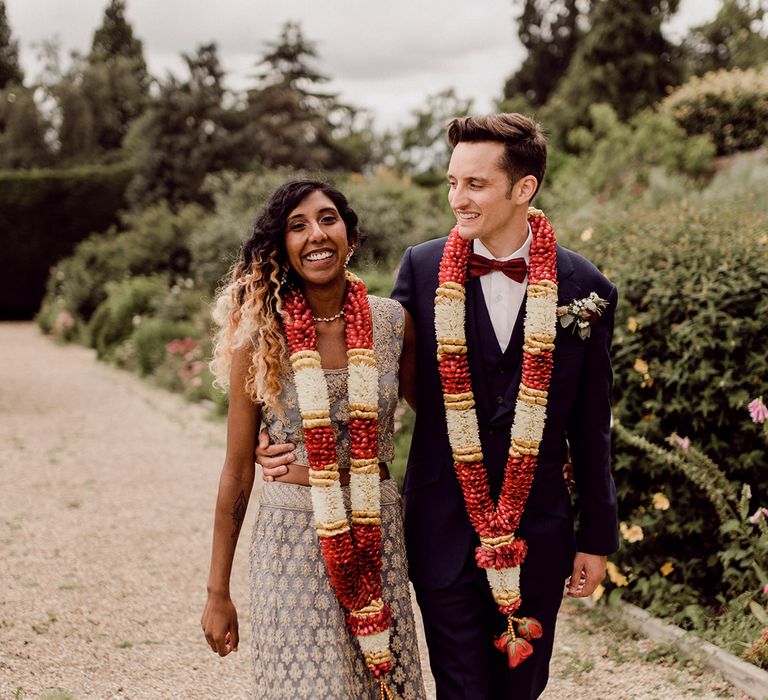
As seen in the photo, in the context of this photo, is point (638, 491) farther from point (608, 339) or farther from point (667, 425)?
point (608, 339)

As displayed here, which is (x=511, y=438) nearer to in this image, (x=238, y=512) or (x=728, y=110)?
(x=238, y=512)

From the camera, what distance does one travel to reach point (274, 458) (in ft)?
7.67

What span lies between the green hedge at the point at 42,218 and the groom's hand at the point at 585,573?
817 inches

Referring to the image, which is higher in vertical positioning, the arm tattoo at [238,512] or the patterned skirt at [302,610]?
the arm tattoo at [238,512]

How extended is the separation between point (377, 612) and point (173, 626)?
2.48 meters

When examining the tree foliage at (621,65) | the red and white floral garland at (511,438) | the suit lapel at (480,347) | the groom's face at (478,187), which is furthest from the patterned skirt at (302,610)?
the tree foliage at (621,65)

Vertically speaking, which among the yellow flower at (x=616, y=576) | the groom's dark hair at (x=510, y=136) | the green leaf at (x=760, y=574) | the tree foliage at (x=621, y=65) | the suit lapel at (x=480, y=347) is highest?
the tree foliage at (x=621, y=65)

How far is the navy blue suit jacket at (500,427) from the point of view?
2.43m

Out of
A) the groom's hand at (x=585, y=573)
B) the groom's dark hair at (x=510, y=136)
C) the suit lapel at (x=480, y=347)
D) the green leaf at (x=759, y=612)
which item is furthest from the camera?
the green leaf at (x=759, y=612)

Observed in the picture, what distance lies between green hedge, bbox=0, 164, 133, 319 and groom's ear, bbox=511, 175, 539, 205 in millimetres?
20709

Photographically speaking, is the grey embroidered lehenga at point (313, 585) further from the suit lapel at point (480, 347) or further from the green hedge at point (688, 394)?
the green hedge at point (688, 394)

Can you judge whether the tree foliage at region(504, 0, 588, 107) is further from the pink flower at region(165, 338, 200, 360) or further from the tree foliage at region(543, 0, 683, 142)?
the pink flower at region(165, 338, 200, 360)

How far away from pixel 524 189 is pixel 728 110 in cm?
1361

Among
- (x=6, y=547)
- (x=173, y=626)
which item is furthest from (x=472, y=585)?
(x=6, y=547)
